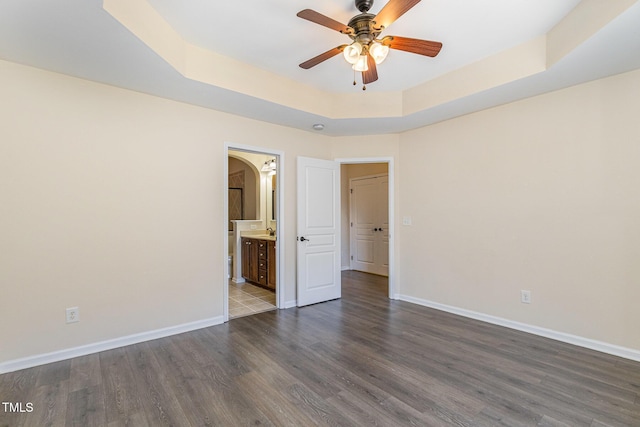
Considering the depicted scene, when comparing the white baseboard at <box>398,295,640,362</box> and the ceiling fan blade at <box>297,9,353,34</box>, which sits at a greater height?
the ceiling fan blade at <box>297,9,353,34</box>

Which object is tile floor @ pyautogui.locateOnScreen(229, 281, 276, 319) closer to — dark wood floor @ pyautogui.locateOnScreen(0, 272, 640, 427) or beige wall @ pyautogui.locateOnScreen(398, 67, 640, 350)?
dark wood floor @ pyautogui.locateOnScreen(0, 272, 640, 427)

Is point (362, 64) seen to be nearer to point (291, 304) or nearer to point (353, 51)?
point (353, 51)

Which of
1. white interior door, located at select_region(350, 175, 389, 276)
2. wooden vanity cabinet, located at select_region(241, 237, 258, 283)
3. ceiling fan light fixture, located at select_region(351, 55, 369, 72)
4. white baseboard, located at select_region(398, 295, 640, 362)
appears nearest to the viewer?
ceiling fan light fixture, located at select_region(351, 55, 369, 72)

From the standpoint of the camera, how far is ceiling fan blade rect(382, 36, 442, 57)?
2068mm

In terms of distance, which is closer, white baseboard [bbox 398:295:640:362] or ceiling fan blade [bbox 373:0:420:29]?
ceiling fan blade [bbox 373:0:420:29]

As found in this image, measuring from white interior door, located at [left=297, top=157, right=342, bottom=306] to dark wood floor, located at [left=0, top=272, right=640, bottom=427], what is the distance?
3.34 ft

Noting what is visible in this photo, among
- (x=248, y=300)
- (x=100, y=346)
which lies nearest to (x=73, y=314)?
(x=100, y=346)

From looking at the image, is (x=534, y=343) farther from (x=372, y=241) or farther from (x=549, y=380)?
(x=372, y=241)

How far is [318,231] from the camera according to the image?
14.0ft

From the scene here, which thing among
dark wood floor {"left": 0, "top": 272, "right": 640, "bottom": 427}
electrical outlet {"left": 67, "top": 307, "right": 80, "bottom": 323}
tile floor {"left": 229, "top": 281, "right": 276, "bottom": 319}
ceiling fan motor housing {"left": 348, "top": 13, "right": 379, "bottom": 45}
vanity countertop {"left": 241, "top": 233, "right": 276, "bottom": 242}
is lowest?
tile floor {"left": 229, "top": 281, "right": 276, "bottom": 319}

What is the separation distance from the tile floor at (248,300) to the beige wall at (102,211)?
48 cm

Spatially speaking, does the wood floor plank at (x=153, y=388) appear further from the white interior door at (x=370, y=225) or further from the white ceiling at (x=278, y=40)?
the white interior door at (x=370, y=225)

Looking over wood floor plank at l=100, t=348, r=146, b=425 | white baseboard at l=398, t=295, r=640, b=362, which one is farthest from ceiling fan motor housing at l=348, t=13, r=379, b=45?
white baseboard at l=398, t=295, r=640, b=362

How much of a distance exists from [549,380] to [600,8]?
8.60ft
